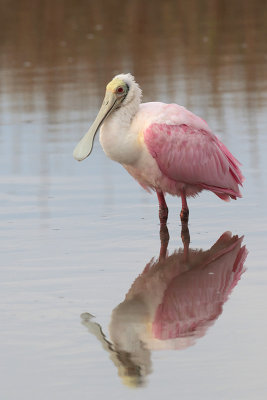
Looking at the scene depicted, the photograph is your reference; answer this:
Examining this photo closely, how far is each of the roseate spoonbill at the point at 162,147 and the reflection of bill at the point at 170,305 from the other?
2.95 ft

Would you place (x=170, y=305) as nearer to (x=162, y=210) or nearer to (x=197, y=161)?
(x=162, y=210)

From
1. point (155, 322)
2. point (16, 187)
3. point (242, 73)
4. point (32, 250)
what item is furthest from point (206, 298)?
point (242, 73)

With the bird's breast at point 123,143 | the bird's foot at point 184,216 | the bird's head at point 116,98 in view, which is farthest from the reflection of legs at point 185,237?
the bird's head at point 116,98

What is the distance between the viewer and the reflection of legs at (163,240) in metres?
7.73

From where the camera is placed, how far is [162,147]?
28.3ft

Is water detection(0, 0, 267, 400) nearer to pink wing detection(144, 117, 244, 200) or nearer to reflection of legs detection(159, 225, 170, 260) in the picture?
reflection of legs detection(159, 225, 170, 260)

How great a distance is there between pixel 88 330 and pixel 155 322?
0.33m

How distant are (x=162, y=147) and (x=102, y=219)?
2.09 ft

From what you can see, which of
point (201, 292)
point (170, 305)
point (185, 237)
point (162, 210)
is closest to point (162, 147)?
point (162, 210)

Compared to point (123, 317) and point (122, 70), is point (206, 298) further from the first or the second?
point (122, 70)

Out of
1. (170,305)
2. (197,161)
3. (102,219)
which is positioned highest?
(170,305)

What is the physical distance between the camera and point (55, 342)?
579 cm

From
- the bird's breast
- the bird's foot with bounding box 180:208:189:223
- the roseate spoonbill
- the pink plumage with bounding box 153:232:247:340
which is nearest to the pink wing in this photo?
the roseate spoonbill

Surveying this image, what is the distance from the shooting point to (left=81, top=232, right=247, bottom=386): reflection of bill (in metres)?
5.69
